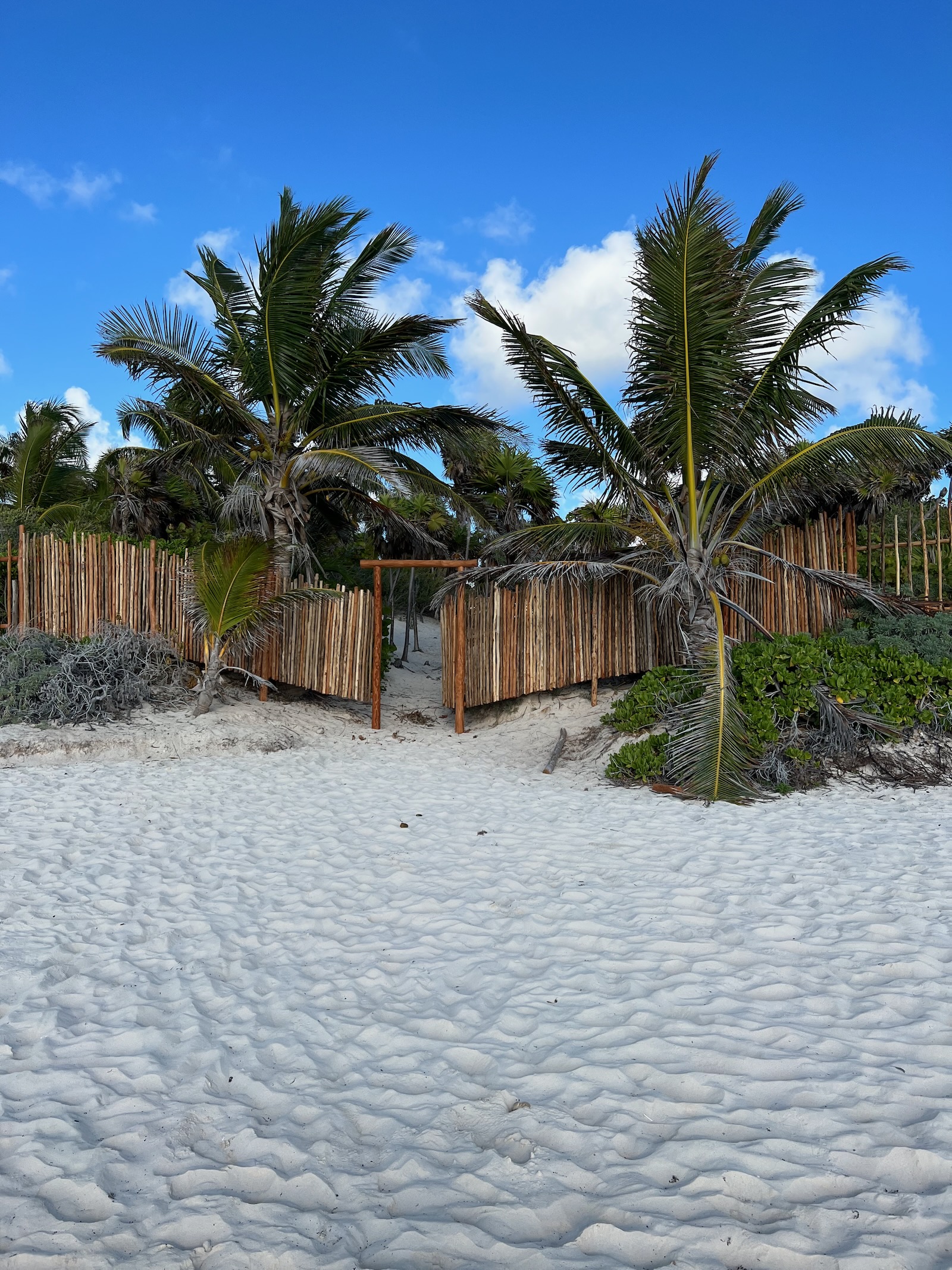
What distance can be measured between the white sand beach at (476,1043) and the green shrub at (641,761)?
1313 mm

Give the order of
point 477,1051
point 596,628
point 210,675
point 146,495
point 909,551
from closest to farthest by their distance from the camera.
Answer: point 477,1051 → point 909,551 → point 210,675 → point 596,628 → point 146,495

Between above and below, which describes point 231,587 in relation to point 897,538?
below

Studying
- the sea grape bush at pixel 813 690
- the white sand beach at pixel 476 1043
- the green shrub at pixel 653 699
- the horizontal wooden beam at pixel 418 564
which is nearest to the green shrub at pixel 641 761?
the sea grape bush at pixel 813 690

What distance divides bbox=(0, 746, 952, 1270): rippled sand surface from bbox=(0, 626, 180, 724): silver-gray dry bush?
396 cm

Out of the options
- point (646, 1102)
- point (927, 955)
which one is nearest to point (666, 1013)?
point (646, 1102)

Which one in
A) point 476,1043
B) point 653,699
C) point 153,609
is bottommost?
point 476,1043

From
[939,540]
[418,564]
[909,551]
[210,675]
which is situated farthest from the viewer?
[418,564]

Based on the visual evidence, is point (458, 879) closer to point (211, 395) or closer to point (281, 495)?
point (281, 495)

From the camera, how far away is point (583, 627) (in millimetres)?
10219

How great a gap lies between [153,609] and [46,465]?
9844mm

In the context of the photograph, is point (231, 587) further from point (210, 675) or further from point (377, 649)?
point (377, 649)

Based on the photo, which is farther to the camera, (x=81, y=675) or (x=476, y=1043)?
(x=81, y=675)

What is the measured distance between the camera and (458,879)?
15.2 ft

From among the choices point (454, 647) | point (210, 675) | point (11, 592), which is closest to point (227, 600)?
point (210, 675)
